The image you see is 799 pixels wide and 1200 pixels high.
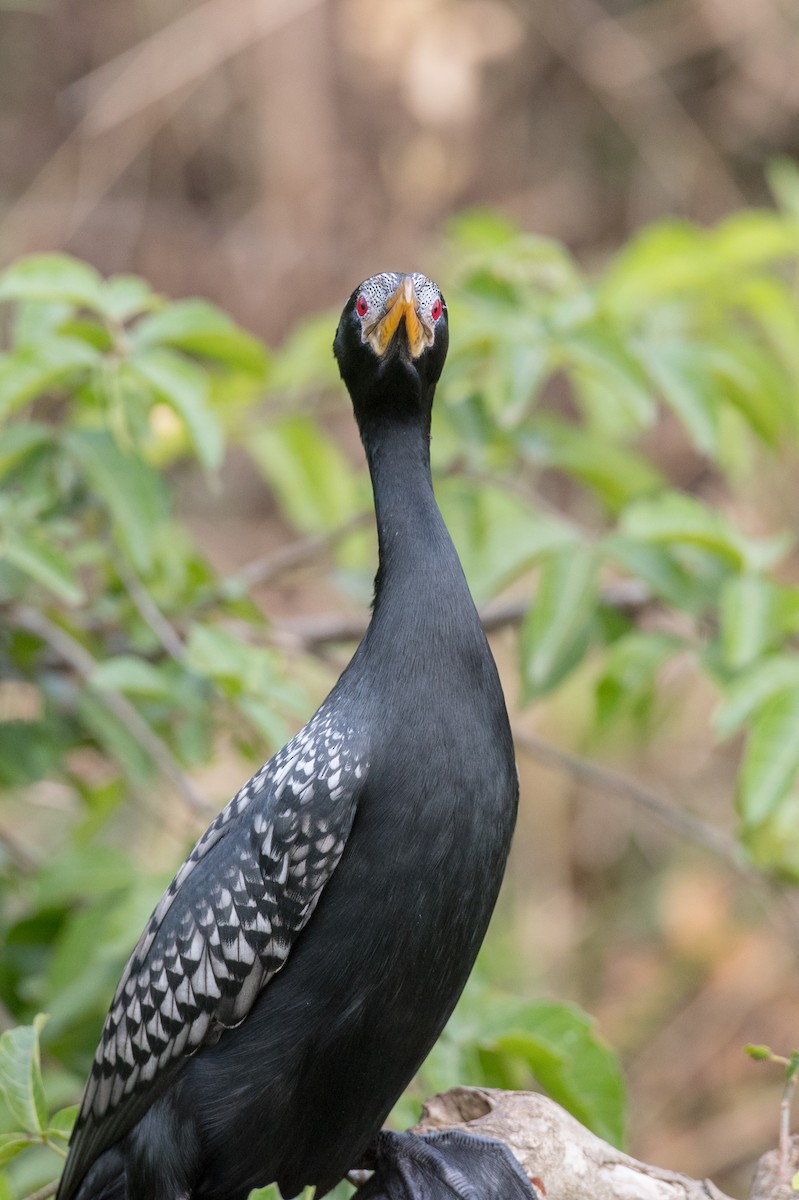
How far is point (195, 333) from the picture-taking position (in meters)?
3.88

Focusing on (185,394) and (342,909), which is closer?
(342,909)

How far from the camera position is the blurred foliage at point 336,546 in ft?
11.8

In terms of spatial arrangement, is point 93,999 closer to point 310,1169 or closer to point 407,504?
point 310,1169

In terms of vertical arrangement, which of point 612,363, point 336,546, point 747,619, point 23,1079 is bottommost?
point 23,1079

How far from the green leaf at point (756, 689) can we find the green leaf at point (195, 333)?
1.72m

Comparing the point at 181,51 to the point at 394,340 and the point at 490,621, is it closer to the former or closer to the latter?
the point at 490,621

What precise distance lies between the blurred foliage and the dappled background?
297cm

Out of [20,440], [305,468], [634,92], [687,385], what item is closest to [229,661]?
[20,440]

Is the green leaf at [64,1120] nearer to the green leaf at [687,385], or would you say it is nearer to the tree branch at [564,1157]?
the tree branch at [564,1157]

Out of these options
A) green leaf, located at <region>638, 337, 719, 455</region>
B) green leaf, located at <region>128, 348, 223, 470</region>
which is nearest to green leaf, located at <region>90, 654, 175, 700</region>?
green leaf, located at <region>128, 348, 223, 470</region>

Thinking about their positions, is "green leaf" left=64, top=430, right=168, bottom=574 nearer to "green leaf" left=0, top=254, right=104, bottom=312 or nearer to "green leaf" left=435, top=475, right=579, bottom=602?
"green leaf" left=0, top=254, right=104, bottom=312

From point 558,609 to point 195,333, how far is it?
1306 millimetres

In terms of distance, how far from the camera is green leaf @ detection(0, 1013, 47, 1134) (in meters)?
2.67

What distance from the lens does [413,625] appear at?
2.73 m
